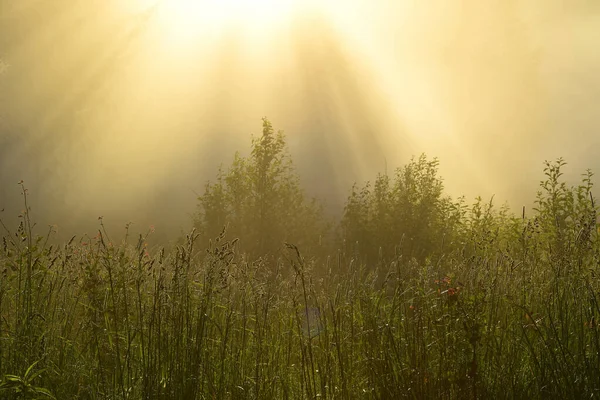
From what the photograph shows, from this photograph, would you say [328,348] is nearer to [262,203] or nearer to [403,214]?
[403,214]

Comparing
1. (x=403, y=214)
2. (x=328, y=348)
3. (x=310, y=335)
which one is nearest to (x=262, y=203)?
(x=403, y=214)

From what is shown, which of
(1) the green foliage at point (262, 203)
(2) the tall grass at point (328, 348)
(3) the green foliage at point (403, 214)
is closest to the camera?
(2) the tall grass at point (328, 348)

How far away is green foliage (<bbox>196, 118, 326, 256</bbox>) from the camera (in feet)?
49.3

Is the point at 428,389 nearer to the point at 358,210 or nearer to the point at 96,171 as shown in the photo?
the point at 358,210

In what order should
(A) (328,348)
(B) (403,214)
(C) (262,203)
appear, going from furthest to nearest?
(C) (262,203)
(B) (403,214)
(A) (328,348)

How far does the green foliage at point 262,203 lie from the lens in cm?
1504

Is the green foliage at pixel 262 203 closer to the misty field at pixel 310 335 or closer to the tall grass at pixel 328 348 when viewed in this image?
the misty field at pixel 310 335

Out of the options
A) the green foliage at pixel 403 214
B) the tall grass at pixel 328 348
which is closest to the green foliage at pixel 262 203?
the green foliage at pixel 403 214

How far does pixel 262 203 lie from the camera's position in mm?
15180

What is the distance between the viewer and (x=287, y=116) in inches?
3930

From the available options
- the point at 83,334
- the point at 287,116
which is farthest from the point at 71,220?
the point at 83,334

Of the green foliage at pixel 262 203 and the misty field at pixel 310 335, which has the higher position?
the green foliage at pixel 262 203

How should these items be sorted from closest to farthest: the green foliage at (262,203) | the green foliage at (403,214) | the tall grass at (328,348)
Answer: the tall grass at (328,348) < the green foliage at (403,214) < the green foliage at (262,203)

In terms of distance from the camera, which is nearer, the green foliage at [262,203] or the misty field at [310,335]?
the misty field at [310,335]
